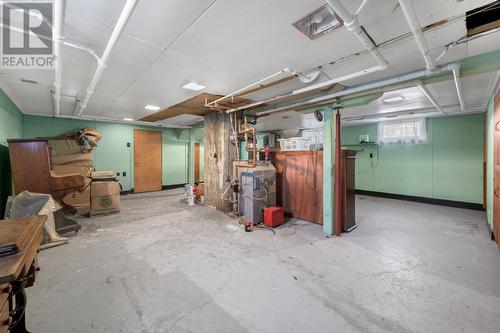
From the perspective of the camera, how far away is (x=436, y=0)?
1466 millimetres

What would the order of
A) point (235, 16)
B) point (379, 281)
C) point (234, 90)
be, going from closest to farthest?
point (235, 16) < point (379, 281) < point (234, 90)

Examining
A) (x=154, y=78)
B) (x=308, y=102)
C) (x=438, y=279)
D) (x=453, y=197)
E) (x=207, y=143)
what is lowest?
(x=438, y=279)

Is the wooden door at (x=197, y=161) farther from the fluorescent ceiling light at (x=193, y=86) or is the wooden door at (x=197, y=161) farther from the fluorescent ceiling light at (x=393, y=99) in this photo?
the fluorescent ceiling light at (x=393, y=99)

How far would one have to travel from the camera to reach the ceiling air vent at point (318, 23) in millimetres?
1641

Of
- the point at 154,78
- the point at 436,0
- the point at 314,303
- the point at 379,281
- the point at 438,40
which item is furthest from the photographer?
the point at 154,78

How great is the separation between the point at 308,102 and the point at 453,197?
495 centimetres

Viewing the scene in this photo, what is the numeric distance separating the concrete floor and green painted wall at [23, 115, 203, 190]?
3.61 m

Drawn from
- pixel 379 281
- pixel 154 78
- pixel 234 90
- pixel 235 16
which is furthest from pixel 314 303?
pixel 154 78

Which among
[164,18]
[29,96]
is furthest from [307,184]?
[29,96]

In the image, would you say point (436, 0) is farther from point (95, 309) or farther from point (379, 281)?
point (95, 309)

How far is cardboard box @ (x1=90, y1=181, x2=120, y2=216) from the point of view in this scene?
4.44 meters

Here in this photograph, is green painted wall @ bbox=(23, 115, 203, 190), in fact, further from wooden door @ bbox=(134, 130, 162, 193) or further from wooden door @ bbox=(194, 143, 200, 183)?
wooden door @ bbox=(194, 143, 200, 183)

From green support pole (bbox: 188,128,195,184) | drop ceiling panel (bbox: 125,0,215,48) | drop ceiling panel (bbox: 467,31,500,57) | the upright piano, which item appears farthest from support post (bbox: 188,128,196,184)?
drop ceiling panel (bbox: 467,31,500,57)

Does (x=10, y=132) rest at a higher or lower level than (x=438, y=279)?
higher
